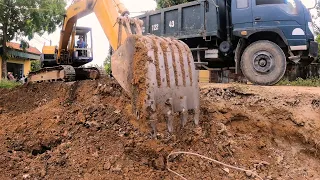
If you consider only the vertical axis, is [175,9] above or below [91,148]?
above

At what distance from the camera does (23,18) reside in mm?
17578

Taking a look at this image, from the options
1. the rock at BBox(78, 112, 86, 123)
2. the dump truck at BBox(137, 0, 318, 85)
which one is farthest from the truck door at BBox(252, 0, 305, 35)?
the rock at BBox(78, 112, 86, 123)

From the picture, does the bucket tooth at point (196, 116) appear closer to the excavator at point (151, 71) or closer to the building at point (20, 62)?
the excavator at point (151, 71)

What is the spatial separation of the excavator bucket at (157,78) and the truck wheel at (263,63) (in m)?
4.26

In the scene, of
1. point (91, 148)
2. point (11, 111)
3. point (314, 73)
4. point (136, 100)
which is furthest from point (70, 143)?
point (314, 73)

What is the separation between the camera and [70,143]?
4.39m

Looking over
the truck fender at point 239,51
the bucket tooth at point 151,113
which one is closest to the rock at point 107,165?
the bucket tooth at point 151,113

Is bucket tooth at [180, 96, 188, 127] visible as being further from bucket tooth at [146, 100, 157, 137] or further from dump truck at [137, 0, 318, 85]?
dump truck at [137, 0, 318, 85]

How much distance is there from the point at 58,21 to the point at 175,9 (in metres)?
11.6

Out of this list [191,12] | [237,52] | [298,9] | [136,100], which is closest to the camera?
[136,100]

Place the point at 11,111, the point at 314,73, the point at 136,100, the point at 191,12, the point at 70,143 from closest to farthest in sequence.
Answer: the point at 136,100, the point at 70,143, the point at 11,111, the point at 191,12, the point at 314,73

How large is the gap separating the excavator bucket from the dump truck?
4.33m

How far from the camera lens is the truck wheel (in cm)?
802

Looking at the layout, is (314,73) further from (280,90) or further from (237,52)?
(280,90)
